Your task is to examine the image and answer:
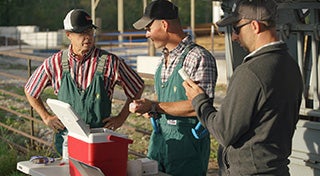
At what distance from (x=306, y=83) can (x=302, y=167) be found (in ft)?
1.81

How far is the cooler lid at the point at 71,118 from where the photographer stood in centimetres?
306

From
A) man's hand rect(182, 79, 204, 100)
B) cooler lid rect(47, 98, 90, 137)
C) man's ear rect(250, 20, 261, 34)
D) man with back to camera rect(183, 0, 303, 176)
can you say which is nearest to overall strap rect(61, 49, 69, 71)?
cooler lid rect(47, 98, 90, 137)

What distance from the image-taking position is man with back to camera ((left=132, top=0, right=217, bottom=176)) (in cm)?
370

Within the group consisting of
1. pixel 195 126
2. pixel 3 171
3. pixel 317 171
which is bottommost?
pixel 3 171

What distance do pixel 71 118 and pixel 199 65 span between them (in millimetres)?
863

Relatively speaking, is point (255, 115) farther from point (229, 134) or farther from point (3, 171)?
point (3, 171)

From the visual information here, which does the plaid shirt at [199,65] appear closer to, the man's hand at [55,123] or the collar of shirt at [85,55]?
the collar of shirt at [85,55]

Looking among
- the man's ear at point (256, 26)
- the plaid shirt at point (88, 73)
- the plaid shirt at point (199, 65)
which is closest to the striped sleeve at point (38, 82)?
the plaid shirt at point (88, 73)

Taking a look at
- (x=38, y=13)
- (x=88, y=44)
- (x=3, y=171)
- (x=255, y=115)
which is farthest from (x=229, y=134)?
(x=38, y=13)

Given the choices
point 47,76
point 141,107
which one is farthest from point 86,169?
point 47,76

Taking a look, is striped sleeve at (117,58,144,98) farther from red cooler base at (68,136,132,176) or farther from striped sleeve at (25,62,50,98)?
red cooler base at (68,136,132,176)

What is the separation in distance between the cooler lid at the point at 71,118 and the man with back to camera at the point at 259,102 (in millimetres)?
580

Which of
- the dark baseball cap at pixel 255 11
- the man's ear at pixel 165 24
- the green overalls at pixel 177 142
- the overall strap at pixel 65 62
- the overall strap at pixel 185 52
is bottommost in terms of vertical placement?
the green overalls at pixel 177 142

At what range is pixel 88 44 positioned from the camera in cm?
402
